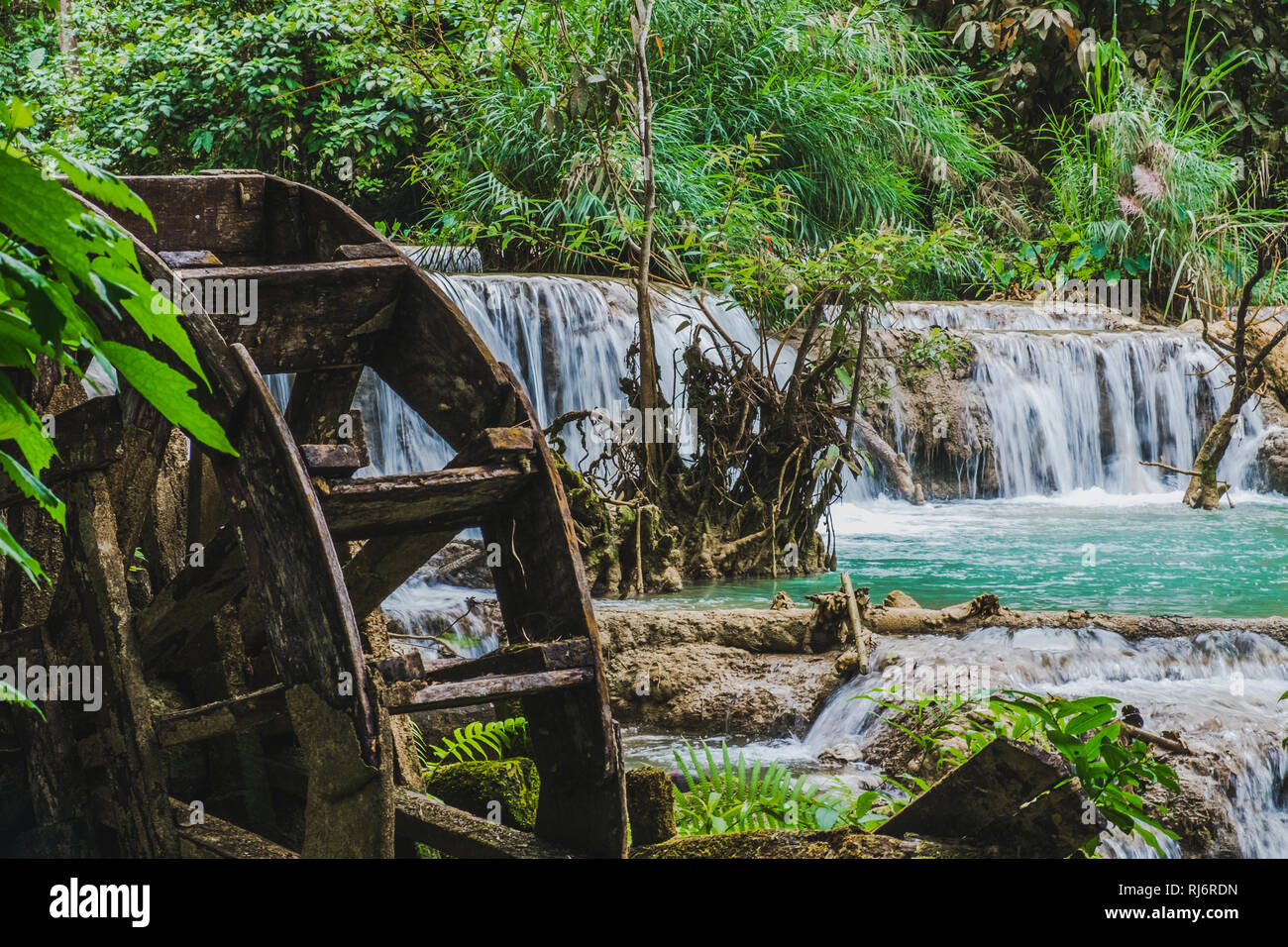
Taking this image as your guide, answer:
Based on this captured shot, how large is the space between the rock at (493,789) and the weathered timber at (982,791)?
1.09 meters

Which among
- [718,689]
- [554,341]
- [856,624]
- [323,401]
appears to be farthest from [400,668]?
[554,341]

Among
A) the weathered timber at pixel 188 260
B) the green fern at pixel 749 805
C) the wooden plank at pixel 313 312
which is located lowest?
the green fern at pixel 749 805

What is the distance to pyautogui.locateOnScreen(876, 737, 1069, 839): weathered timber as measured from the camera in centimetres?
291

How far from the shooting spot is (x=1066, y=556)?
9.06m

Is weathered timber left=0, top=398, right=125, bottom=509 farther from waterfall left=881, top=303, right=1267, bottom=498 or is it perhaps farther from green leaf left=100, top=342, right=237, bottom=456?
waterfall left=881, top=303, right=1267, bottom=498

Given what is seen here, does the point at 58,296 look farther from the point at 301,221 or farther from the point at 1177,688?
the point at 1177,688

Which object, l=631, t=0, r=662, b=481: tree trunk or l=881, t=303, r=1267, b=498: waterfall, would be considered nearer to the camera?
l=631, t=0, r=662, b=481: tree trunk

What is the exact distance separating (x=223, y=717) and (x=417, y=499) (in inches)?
28.2

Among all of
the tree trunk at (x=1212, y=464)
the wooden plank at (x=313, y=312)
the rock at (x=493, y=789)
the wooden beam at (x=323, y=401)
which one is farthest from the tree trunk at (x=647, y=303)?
the tree trunk at (x=1212, y=464)

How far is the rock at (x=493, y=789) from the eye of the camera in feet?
12.1

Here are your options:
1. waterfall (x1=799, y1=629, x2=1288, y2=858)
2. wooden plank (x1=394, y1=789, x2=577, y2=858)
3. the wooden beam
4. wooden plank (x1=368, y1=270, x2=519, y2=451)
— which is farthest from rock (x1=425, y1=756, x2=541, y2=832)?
waterfall (x1=799, y1=629, x2=1288, y2=858)

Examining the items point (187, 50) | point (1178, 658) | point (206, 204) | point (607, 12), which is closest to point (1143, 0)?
point (607, 12)

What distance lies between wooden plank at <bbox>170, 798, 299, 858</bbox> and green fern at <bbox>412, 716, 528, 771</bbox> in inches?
42.6

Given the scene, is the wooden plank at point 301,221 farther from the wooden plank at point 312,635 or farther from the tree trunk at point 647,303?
the tree trunk at point 647,303
